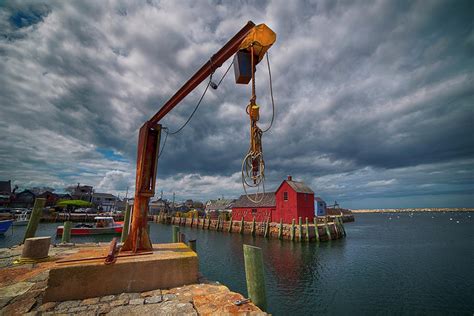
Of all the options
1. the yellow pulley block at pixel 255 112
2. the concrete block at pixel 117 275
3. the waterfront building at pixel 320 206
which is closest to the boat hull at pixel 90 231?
the concrete block at pixel 117 275

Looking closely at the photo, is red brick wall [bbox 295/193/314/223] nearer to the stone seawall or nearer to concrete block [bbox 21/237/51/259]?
the stone seawall

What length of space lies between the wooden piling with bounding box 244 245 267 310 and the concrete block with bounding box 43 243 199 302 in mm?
1549

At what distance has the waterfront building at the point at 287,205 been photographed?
103 ft

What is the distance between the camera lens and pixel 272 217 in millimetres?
34906

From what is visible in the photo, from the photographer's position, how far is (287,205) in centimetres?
3247

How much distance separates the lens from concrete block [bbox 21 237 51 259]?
8148mm

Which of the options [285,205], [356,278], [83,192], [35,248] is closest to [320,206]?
[285,205]

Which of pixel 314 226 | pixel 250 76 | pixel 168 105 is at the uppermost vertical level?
pixel 168 105

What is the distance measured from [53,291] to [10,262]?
522 centimetres

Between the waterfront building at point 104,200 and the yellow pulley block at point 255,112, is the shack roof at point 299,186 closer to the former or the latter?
the yellow pulley block at point 255,112

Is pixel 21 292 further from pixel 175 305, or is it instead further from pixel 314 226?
pixel 314 226

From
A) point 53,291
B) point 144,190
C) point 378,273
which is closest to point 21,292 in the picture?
point 53,291

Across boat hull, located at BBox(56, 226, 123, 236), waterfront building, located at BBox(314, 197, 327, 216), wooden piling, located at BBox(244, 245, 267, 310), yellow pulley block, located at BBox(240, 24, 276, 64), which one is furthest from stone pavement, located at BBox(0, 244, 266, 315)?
waterfront building, located at BBox(314, 197, 327, 216)

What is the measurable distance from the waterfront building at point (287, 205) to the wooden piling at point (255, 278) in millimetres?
24228
